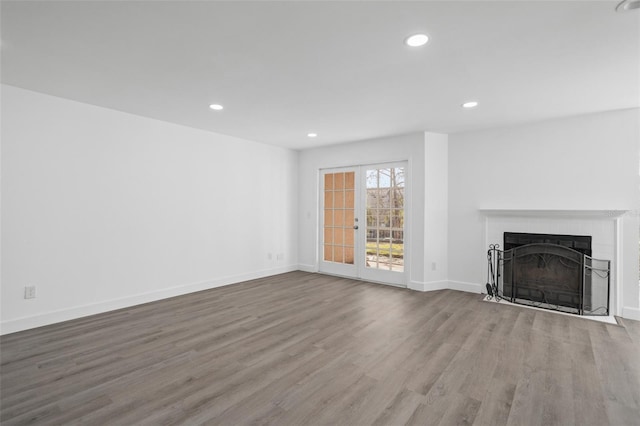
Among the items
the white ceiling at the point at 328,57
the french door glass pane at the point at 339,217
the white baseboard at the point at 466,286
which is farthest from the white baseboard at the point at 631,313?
the french door glass pane at the point at 339,217

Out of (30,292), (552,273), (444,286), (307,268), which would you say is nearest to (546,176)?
(552,273)

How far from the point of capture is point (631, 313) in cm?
358

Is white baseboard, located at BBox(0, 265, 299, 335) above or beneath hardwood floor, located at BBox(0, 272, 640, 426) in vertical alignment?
above

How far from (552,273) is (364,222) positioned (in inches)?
107

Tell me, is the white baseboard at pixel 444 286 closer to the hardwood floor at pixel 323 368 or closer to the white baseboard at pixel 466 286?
the white baseboard at pixel 466 286

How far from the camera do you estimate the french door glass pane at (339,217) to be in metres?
5.68

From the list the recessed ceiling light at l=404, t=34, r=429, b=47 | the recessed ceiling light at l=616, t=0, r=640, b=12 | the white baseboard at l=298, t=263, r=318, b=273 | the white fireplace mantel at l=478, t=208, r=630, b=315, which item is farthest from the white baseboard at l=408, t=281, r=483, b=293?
the recessed ceiling light at l=616, t=0, r=640, b=12

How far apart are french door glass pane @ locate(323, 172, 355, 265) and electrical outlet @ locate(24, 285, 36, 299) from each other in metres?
4.17

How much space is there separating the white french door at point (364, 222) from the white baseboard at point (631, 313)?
2.58 m

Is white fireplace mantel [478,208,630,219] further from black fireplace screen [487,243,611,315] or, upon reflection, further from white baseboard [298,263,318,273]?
white baseboard [298,263,318,273]

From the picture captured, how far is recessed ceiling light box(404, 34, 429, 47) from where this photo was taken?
213cm

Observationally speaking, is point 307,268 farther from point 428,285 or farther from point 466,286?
point 466,286

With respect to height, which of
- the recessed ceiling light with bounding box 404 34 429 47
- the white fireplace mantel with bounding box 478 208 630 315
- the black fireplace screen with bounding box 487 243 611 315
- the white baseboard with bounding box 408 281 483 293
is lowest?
the white baseboard with bounding box 408 281 483 293

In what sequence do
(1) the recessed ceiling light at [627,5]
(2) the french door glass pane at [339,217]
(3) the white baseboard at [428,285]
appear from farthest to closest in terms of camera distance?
1. (2) the french door glass pane at [339,217]
2. (3) the white baseboard at [428,285]
3. (1) the recessed ceiling light at [627,5]
